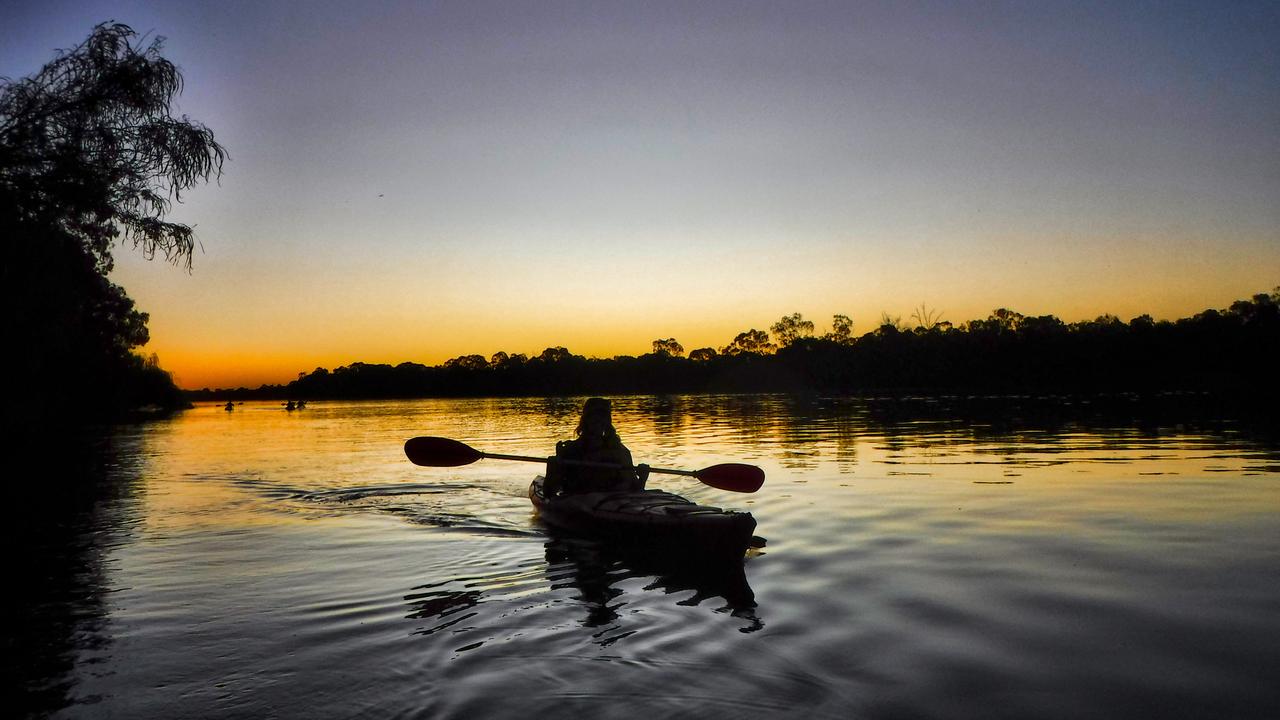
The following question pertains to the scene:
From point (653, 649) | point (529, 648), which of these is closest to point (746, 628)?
point (653, 649)

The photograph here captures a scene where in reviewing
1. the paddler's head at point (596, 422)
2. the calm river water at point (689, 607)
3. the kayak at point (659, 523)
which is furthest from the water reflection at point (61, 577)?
the paddler's head at point (596, 422)

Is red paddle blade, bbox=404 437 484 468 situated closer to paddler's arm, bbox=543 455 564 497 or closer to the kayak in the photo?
paddler's arm, bbox=543 455 564 497

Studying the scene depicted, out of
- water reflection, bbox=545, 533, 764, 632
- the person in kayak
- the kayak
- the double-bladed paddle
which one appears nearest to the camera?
water reflection, bbox=545, 533, 764, 632

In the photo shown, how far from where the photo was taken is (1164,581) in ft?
24.1

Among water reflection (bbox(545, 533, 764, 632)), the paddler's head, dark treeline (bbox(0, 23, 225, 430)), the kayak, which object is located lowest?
water reflection (bbox(545, 533, 764, 632))

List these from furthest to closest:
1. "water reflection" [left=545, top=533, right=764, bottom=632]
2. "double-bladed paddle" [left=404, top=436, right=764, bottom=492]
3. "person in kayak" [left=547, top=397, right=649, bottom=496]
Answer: "person in kayak" [left=547, top=397, right=649, bottom=496] → "double-bladed paddle" [left=404, top=436, right=764, bottom=492] → "water reflection" [left=545, top=533, right=764, bottom=632]

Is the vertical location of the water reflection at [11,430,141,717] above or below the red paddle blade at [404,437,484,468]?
below

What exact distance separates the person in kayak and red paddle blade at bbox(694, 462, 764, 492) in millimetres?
1016

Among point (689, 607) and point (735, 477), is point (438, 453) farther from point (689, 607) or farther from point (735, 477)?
point (689, 607)

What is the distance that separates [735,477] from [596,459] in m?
1.96

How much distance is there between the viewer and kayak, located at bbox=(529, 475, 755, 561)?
845 cm

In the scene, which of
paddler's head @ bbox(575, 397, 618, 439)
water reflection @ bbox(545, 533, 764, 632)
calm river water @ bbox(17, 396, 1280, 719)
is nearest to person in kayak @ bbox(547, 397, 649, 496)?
paddler's head @ bbox(575, 397, 618, 439)

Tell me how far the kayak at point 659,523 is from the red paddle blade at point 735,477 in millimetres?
816

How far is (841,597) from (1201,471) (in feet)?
36.9
